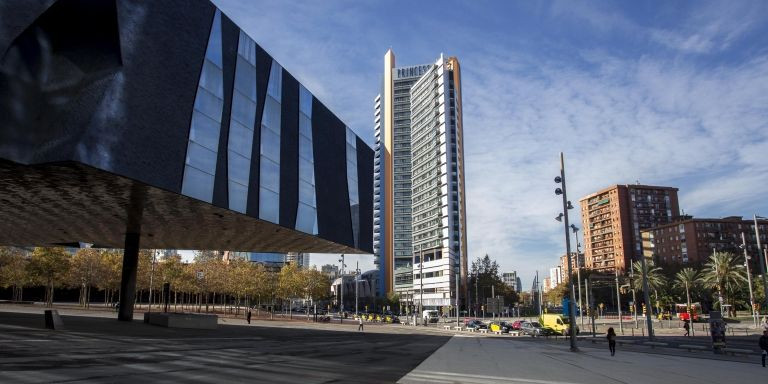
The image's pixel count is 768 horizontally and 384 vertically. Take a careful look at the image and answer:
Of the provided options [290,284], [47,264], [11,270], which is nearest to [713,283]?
[290,284]

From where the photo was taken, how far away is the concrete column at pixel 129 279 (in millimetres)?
35741

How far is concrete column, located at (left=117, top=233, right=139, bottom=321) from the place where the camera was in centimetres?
3574

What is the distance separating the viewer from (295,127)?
3431cm

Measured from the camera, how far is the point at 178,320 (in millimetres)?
35219

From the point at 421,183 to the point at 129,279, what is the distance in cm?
13609

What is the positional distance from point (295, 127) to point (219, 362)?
20.4 meters

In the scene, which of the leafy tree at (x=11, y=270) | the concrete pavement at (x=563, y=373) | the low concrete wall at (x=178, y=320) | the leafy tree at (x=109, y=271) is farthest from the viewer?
the leafy tree at (x=109, y=271)

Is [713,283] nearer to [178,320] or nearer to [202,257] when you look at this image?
[178,320]

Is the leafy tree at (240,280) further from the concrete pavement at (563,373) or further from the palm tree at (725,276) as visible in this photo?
the palm tree at (725,276)

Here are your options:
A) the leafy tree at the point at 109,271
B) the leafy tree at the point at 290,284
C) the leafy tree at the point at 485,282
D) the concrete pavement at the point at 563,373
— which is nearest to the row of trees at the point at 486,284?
the leafy tree at the point at 485,282

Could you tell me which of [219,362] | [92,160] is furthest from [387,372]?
[92,160]

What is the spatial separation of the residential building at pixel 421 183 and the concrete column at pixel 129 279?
306 ft

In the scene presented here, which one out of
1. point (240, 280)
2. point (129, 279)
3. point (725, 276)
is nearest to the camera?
point (129, 279)

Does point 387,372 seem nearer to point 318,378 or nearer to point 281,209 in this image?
point 318,378
